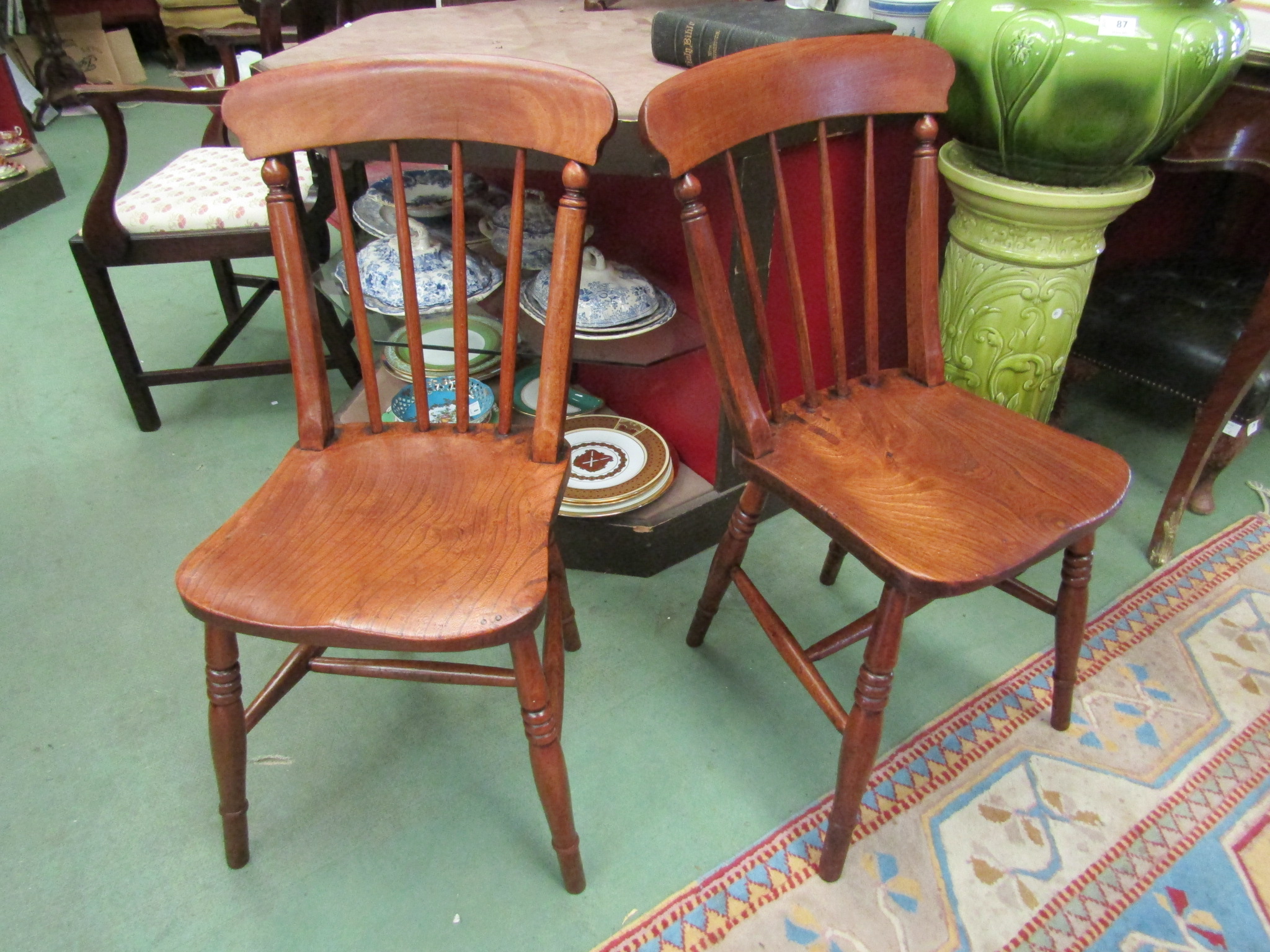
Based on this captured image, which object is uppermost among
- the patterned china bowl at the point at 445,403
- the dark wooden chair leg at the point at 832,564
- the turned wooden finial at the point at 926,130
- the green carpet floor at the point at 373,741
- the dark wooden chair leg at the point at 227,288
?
the turned wooden finial at the point at 926,130

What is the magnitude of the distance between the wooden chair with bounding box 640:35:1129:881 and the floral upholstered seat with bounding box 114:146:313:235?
113 centimetres

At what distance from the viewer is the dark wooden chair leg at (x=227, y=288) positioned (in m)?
2.21

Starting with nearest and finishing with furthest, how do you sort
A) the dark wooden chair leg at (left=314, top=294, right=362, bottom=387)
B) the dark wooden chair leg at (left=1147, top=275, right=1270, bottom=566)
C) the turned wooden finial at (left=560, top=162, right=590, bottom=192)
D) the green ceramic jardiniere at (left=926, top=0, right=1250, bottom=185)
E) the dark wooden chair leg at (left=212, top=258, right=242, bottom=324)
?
the turned wooden finial at (left=560, top=162, right=590, bottom=192) → the green ceramic jardiniere at (left=926, top=0, right=1250, bottom=185) → the dark wooden chair leg at (left=1147, top=275, right=1270, bottom=566) → the dark wooden chair leg at (left=314, top=294, right=362, bottom=387) → the dark wooden chair leg at (left=212, top=258, right=242, bottom=324)

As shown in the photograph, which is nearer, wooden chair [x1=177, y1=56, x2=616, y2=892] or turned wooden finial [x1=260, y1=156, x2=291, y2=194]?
wooden chair [x1=177, y1=56, x2=616, y2=892]

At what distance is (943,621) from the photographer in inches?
56.9

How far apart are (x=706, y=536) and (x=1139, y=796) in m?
0.82

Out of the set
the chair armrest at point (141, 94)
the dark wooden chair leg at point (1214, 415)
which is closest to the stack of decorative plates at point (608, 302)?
the chair armrest at point (141, 94)

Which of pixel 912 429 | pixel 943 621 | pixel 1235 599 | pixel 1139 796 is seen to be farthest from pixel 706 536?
pixel 1235 599

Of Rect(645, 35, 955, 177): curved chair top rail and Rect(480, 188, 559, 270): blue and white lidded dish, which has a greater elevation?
Rect(645, 35, 955, 177): curved chair top rail

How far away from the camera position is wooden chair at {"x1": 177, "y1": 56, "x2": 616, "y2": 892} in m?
0.81

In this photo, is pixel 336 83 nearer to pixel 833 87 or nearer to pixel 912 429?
pixel 833 87

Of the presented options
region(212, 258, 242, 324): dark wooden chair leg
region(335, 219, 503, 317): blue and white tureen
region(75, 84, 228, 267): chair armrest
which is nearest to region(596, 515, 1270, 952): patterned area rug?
region(335, 219, 503, 317): blue and white tureen

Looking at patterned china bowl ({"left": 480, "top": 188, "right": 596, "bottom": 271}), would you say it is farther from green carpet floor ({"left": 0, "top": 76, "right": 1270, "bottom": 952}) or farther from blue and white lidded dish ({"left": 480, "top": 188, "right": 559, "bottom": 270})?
green carpet floor ({"left": 0, "top": 76, "right": 1270, "bottom": 952})

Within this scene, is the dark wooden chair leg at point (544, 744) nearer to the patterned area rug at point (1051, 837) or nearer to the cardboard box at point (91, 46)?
the patterned area rug at point (1051, 837)
